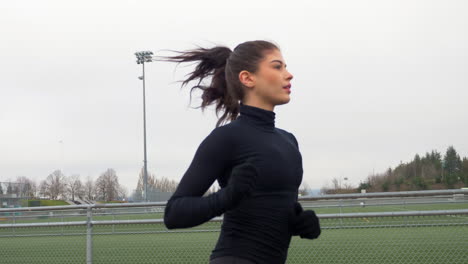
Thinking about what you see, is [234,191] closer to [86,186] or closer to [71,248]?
[71,248]

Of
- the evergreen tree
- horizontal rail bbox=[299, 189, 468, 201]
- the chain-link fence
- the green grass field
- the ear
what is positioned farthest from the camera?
the evergreen tree

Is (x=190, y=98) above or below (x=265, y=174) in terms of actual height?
above

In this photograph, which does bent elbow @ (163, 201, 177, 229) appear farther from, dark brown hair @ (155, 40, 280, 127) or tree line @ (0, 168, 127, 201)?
tree line @ (0, 168, 127, 201)

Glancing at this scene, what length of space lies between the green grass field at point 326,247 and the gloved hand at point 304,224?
20.9ft

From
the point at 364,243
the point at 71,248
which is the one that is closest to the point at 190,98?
the point at 364,243

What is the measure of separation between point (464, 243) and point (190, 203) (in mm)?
9562

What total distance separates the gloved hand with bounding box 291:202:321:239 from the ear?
1.60 ft

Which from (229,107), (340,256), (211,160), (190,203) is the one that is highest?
(229,107)

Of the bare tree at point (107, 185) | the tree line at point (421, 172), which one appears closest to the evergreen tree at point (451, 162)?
the tree line at point (421, 172)

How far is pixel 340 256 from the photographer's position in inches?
371

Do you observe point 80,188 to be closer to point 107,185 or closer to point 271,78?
point 107,185

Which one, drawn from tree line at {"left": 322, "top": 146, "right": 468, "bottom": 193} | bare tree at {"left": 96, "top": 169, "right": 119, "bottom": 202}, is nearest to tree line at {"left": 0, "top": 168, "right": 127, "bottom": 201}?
bare tree at {"left": 96, "top": 169, "right": 119, "bottom": 202}

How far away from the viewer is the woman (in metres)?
1.88

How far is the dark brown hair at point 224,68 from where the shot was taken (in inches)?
86.6
